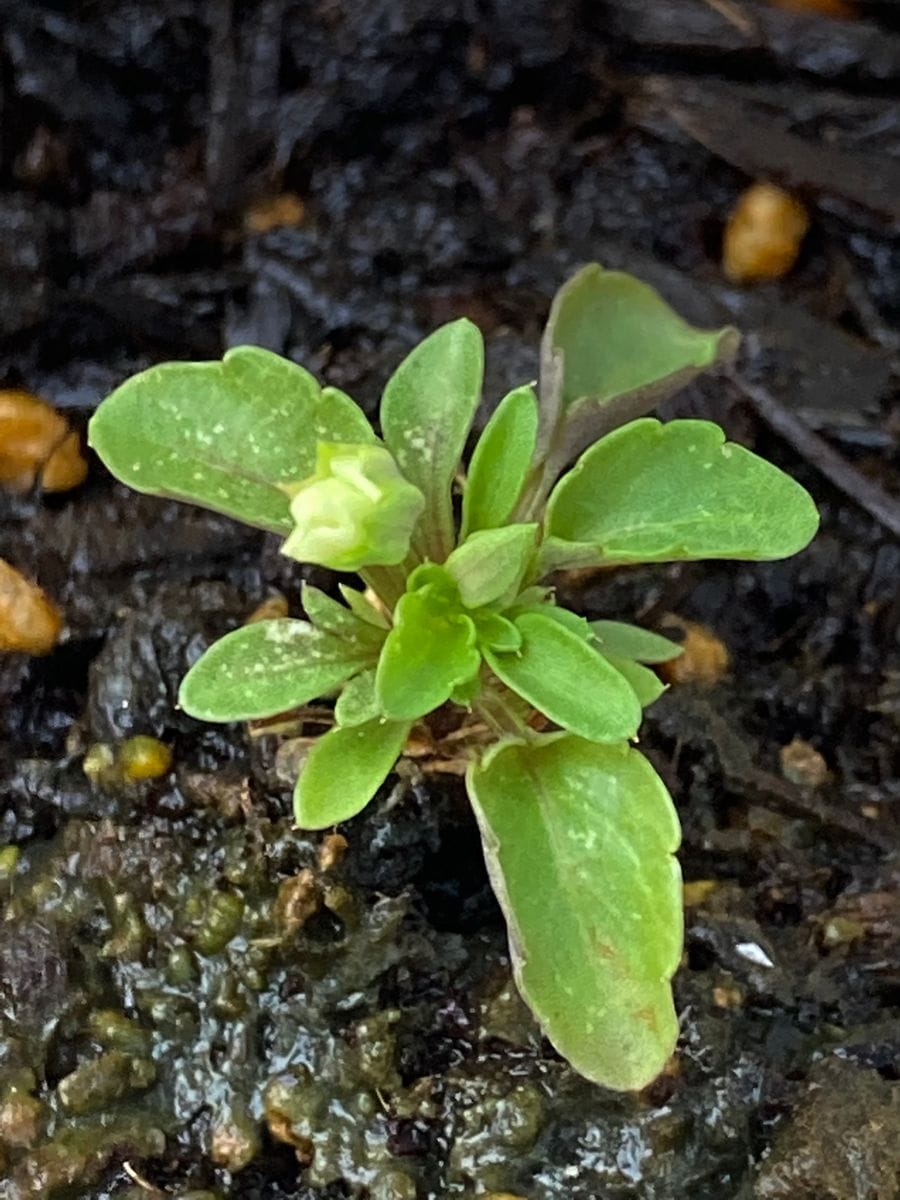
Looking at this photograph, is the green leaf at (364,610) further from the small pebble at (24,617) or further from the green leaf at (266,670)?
the small pebble at (24,617)

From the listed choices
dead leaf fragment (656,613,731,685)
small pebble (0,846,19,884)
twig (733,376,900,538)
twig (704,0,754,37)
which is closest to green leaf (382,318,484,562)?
dead leaf fragment (656,613,731,685)

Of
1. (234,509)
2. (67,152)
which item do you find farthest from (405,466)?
(67,152)

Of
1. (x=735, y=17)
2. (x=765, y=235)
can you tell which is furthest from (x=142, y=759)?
(x=735, y=17)

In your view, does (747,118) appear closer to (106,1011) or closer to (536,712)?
(536,712)

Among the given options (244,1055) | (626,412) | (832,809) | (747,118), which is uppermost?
(747,118)

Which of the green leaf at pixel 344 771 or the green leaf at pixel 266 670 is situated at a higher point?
the green leaf at pixel 266 670

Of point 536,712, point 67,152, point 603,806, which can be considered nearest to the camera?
point 603,806

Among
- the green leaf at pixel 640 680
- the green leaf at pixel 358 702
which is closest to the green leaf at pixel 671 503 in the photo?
the green leaf at pixel 640 680

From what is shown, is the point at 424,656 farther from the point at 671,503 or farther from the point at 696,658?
the point at 696,658

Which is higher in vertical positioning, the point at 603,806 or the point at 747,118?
the point at 747,118
